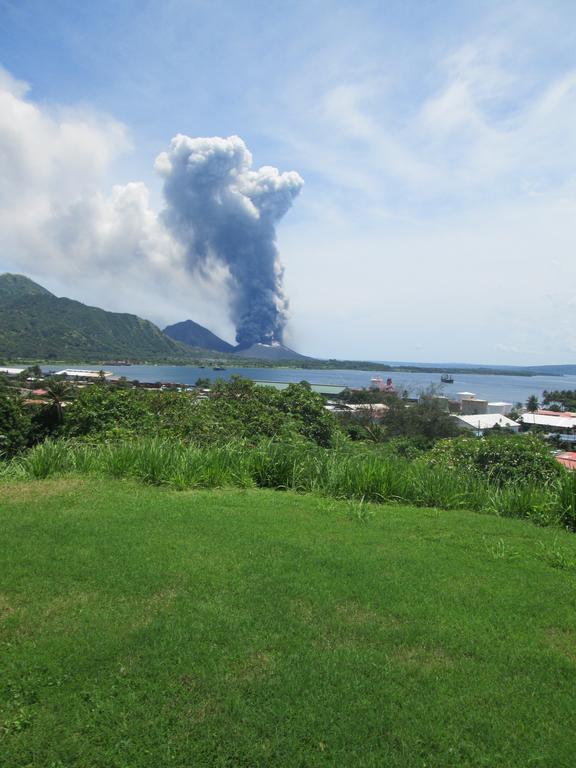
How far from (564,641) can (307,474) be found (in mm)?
4235

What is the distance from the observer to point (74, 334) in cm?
13450

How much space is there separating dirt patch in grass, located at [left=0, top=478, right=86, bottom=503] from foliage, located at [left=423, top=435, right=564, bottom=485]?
5218mm

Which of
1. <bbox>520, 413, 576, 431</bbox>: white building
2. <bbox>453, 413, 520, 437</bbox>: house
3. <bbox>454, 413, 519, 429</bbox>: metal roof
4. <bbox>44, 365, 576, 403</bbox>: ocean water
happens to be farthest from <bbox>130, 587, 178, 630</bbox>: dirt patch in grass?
<bbox>44, 365, 576, 403</bbox>: ocean water

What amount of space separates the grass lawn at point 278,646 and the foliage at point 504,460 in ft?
9.44

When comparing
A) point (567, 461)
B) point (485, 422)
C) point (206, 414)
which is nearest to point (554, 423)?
point (485, 422)

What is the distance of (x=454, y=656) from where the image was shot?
3.02 m

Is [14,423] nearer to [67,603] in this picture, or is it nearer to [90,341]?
[67,603]

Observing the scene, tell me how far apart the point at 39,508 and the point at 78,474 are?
1638 mm

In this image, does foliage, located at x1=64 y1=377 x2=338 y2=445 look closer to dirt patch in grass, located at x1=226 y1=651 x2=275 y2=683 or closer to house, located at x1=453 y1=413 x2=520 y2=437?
dirt patch in grass, located at x1=226 y1=651 x2=275 y2=683

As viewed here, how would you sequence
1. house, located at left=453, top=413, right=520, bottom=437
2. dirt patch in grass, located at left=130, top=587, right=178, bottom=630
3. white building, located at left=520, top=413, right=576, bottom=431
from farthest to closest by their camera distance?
white building, located at left=520, top=413, right=576, bottom=431
house, located at left=453, top=413, right=520, bottom=437
dirt patch in grass, located at left=130, top=587, right=178, bottom=630

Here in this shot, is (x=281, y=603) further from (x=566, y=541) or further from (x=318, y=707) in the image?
(x=566, y=541)

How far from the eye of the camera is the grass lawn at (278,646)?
238 centimetres

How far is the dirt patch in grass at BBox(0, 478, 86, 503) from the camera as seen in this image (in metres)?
5.81

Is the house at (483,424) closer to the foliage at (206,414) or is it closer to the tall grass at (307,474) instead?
the foliage at (206,414)
